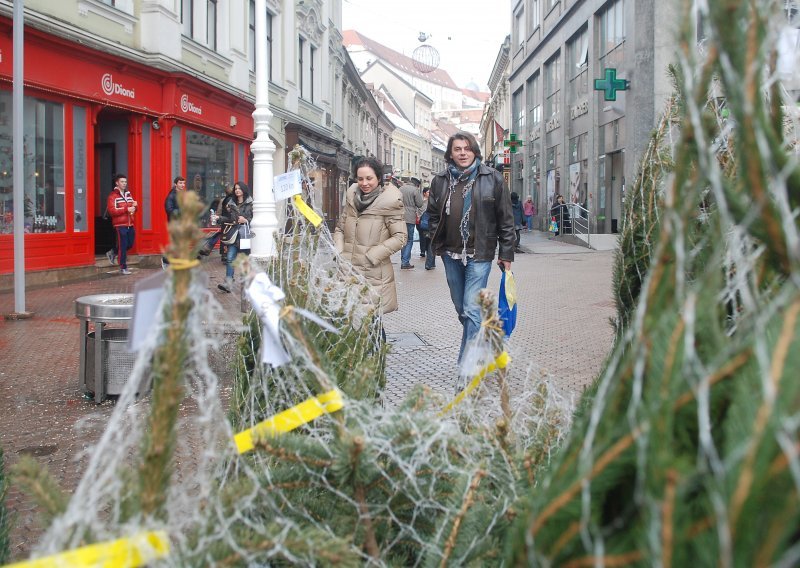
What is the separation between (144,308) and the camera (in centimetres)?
122

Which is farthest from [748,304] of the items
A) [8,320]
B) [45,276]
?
[45,276]

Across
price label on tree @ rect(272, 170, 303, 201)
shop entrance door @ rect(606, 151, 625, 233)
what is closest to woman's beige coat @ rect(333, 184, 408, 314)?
price label on tree @ rect(272, 170, 303, 201)

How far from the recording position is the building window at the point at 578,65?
26031 mm

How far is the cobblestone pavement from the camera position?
4.17 metres

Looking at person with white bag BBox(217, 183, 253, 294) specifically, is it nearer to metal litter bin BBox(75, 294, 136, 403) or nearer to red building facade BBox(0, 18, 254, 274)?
red building facade BBox(0, 18, 254, 274)

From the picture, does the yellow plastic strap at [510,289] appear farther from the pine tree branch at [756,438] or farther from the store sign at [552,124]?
the store sign at [552,124]

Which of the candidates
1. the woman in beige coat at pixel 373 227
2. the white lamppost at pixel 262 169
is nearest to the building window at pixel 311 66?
the white lamppost at pixel 262 169

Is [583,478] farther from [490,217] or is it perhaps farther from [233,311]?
[233,311]

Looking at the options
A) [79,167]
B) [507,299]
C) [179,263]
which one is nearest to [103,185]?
[79,167]

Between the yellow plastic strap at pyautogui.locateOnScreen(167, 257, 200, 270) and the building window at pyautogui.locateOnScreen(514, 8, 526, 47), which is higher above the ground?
the building window at pyautogui.locateOnScreen(514, 8, 526, 47)

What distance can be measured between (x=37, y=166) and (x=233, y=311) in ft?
23.8

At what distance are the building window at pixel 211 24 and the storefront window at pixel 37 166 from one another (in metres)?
7.19

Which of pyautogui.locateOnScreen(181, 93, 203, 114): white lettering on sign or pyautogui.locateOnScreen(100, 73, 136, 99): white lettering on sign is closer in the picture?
pyautogui.locateOnScreen(100, 73, 136, 99): white lettering on sign

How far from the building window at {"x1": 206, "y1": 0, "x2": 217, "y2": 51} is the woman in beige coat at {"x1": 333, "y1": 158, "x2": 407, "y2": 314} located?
15.1 m
